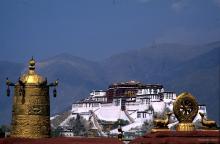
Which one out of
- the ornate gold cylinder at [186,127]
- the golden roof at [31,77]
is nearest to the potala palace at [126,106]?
the golden roof at [31,77]

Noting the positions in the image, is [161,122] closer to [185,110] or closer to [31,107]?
[185,110]

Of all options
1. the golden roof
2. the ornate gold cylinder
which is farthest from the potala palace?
the ornate gold cylinder

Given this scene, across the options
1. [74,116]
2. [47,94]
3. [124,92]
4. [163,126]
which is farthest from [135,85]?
[163,126]

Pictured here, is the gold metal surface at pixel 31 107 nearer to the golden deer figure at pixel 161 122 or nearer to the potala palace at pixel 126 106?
the golden deer figure at pixel 161 122

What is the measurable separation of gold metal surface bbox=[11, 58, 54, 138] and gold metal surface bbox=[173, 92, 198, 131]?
6.40 meters

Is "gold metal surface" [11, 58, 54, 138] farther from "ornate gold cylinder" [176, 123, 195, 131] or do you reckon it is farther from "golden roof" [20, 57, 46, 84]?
"ornate gold cylinder" [176, 123, 195, 131]

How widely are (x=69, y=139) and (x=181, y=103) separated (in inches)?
222

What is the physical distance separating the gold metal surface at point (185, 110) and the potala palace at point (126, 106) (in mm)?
78334

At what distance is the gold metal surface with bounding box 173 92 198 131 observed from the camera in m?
7.82

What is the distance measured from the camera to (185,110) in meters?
7.94

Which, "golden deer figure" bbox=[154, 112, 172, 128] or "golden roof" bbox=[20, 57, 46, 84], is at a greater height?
"golden roof" bbox=[20, 57, 46, 84]

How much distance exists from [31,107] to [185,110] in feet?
22.1

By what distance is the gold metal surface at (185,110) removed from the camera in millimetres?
7816

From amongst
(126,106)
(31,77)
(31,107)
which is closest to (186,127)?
(31,107)
